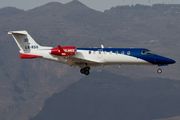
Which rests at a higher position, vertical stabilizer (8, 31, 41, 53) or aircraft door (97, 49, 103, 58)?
vertical stabilizer (8, 31, 41, 53)

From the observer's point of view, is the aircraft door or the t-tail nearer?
the aircraft door

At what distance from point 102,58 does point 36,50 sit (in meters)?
11.8

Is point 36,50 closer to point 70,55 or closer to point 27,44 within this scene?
point 27,44

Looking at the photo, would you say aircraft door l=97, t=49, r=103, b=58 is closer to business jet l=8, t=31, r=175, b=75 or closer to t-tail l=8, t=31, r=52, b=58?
business jet l=8, t=31, r=175, b=75

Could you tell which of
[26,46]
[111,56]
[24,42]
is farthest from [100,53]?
[24,42]

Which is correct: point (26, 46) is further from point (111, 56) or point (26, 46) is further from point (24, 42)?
point (111, 56)

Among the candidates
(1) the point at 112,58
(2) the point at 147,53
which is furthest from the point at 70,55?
(2) the point at 147,53

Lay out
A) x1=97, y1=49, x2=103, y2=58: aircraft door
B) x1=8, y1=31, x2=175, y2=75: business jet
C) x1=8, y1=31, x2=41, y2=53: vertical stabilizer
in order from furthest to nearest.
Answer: x1=8, y1=31, x2=41, y2=53: vertical stabilizer → x1=97, y1=49, x2=103, y2=58: aircraft door → x1=8, y1=31, x2=175, y2=75: business jet

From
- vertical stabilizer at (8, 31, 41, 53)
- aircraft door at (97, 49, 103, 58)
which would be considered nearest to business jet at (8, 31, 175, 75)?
aircraft door at (97, 49, 103, 58)

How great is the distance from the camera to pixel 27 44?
6612 cm

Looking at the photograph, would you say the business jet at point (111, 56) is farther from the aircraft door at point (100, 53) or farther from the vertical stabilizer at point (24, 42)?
the vertical stabilizer at point (24, 42)

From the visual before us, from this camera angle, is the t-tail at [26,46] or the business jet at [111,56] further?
the t-tail at [26,46]

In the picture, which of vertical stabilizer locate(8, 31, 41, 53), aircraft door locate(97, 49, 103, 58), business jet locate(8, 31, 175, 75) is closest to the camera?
business jet locate(8, 31, 175, 75)

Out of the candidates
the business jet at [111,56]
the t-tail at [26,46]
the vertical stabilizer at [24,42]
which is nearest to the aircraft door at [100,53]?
the business jet at [111,56]
